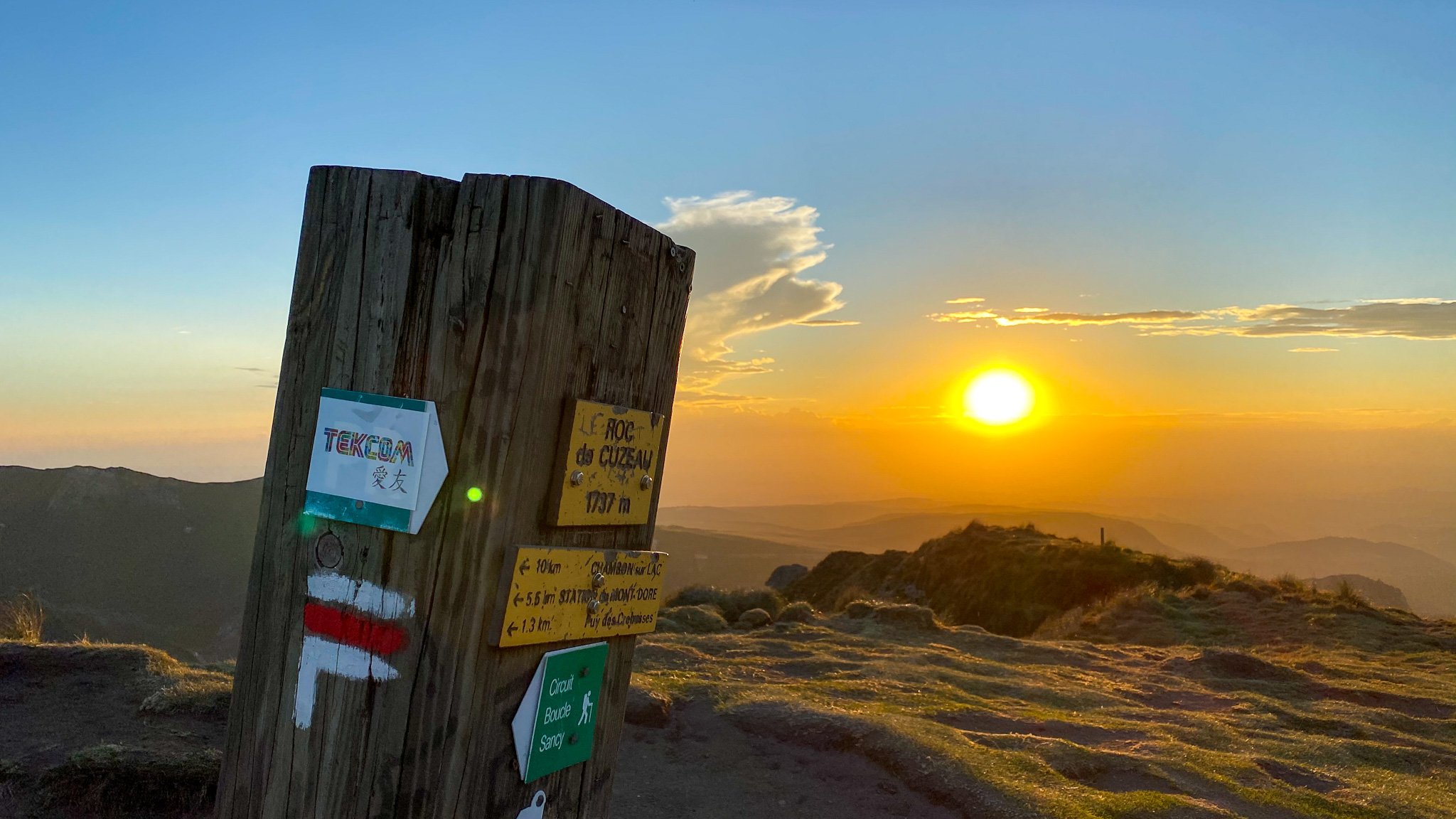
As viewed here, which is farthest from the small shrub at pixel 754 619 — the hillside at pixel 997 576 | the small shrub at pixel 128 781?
the small shrub at pixel 128 781

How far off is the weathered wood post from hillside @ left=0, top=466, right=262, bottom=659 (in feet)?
86.4

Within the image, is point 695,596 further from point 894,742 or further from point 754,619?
point 894,742

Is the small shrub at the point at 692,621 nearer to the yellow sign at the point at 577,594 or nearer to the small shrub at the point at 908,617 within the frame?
the small shrub at the point at 908,617

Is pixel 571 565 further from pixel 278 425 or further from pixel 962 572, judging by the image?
pixel 962 572

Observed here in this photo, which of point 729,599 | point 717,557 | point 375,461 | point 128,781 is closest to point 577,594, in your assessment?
point 375,461

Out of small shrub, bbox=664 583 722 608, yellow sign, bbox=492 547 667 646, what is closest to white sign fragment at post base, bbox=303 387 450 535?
yellow sign, bbox=492 547 667 646

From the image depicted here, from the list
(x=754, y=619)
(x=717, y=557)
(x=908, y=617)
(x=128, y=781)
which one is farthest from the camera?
(x=717, y=557)

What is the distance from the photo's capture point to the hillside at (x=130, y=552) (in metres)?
26.0

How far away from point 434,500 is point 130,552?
35980 mm

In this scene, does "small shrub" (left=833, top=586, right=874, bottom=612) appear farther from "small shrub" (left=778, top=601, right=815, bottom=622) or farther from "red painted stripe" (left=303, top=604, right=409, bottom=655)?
"red painted stripe" (left=303, top=604, right=409, bottom=655)

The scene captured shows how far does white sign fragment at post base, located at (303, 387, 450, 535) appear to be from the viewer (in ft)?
5.64

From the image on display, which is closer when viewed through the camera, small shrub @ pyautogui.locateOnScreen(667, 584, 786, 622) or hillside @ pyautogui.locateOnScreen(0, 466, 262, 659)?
small shrub @ pyautogui.locateOnScreen(667, 584, 786, 622)

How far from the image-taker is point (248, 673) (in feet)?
6.28

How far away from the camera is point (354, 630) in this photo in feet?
5.82
